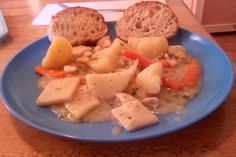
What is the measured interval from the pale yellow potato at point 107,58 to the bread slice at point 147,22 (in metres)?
0.17

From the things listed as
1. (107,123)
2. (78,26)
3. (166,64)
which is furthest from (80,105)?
(78,26)

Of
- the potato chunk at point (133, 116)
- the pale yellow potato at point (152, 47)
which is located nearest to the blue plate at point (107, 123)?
the potato chunk at point (133, 116)

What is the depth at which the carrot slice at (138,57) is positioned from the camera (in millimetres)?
962

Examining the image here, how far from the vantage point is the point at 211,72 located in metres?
0.94

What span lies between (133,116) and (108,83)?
5.9 inches

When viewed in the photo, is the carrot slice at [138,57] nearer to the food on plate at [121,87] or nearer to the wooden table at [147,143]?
the food on plate at [121,87]

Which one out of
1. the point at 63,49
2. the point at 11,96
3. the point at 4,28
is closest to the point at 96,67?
the point at 63,49

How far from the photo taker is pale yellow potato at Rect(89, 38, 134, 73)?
95 cm

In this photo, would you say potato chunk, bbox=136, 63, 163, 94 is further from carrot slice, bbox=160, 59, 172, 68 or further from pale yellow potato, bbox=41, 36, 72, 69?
pale yellow potato, bbox=41, 36, 72, 69

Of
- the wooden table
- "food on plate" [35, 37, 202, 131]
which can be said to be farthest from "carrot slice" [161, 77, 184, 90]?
the wooden table

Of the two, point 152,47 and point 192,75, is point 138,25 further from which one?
point 192,75

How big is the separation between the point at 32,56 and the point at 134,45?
0.35 metres

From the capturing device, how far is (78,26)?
1224 millimetres

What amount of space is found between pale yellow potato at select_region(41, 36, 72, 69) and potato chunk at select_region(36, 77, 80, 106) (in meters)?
0.12
